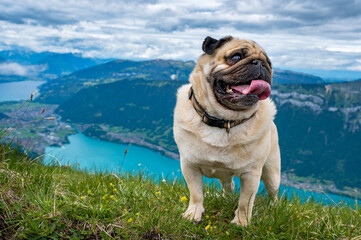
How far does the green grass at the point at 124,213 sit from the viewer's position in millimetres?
4266

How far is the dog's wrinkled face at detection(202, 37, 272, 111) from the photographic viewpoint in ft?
13.6

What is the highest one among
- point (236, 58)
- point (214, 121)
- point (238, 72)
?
point (236, 58)

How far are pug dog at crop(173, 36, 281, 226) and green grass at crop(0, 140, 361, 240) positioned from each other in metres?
0.35

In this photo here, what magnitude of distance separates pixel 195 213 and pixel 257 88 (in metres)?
2.31

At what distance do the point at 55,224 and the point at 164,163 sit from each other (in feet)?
577

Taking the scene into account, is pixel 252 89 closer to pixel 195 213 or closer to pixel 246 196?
pixel 246 196

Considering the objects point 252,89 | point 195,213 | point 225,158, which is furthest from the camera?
point 195,213

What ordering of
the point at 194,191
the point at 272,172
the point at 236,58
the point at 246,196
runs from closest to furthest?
the point at 236,58 → the point at 246,196 → the point at 194,191 → the point at 272,172

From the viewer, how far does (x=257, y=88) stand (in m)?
4.14

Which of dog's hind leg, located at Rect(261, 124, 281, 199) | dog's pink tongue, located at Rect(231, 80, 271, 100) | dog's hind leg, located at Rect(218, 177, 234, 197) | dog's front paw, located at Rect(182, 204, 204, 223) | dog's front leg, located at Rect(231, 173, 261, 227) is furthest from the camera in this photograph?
dog's hind leg, located at Rect(218, 177, 234, 197)

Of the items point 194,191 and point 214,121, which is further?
point 194,191

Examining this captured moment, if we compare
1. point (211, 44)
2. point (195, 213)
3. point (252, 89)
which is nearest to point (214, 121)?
point (252, 89)

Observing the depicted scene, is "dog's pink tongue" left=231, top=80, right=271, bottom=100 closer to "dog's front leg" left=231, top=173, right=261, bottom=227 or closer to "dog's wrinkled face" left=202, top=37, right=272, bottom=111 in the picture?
"dog's wrinkled face" left=202, top=37, right=272, bottom=111

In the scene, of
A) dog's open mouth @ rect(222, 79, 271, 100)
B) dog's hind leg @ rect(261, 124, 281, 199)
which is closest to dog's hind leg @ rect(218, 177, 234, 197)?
dog's hind leg @ rect(261, 124, 281, 199)
